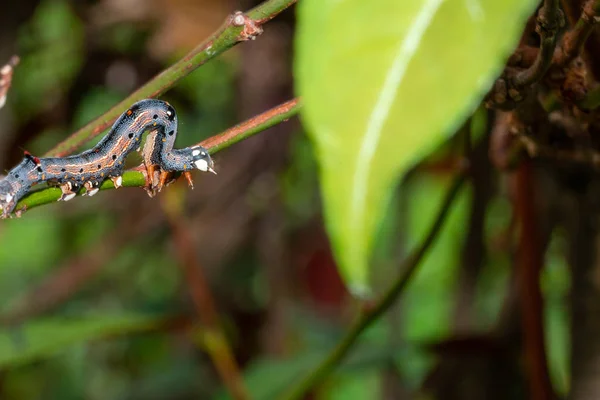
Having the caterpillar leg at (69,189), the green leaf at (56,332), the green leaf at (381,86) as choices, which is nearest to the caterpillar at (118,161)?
the caterpillar leg at (69,189)

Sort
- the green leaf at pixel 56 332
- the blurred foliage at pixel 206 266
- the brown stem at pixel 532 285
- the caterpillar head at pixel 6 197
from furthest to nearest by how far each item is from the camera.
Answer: the blurred foliage at pixel 206 266 → the green leaf at pixel 56 332 → the brown stem at pixel 532 285 → the caterpillar head at pixel 6 197

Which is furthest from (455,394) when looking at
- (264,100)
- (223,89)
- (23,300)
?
(223,89)

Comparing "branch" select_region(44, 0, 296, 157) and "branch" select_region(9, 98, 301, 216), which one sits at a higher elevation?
"branch" select_region(44, 0, 296, 157)

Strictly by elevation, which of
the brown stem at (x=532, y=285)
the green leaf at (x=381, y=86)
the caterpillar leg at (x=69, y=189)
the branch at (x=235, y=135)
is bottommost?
the brown stem at (x=532, y=285)

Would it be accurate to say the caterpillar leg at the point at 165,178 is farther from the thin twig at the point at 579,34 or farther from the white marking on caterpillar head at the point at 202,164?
the thin twig at the point at 579,34

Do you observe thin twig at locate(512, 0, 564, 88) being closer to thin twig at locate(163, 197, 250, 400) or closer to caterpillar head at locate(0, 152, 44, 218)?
caterpillar head at locate(0, 152, 44, 218)

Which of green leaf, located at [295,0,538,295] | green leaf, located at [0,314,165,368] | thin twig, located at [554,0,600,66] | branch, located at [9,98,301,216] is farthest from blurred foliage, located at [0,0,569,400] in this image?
green leaf, located at [295,0,538,295]

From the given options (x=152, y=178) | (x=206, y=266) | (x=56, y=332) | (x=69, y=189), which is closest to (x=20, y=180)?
(x=69, y=189)
